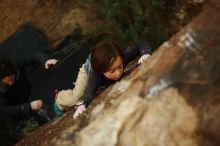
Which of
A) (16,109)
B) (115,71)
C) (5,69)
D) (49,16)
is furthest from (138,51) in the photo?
(49,16)

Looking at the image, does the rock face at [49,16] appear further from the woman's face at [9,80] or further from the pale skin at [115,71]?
the pale skin at [115,71]

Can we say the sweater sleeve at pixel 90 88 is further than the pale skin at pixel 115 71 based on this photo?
Yes

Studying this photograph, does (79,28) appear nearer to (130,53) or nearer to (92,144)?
(130,53)

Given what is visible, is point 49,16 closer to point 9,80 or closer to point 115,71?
point 9,80

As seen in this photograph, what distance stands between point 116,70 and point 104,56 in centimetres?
14

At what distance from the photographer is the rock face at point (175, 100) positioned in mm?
2148

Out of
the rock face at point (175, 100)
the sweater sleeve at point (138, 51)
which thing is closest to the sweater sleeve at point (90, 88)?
the sweater sleeve at point (138, 51)

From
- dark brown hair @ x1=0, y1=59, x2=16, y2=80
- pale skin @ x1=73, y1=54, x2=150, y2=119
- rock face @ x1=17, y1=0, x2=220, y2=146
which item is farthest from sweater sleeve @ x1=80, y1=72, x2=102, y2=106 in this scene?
dark brown hair @ x1=0, y1=59, x2=16, y2=80

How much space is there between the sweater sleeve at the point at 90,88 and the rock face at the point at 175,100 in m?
0.73

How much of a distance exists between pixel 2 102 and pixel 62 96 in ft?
2.62

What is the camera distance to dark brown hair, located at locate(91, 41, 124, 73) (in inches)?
117

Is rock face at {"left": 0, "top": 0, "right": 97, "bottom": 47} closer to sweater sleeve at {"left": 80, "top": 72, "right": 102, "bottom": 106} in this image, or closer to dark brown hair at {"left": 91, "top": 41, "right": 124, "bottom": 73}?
sweater sleeve at {"left": 80, "top": 72, "right": 102, "bottom": 106}

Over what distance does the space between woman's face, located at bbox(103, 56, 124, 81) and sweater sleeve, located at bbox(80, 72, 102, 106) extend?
14 cm

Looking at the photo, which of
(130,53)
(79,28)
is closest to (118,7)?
(79,28)
